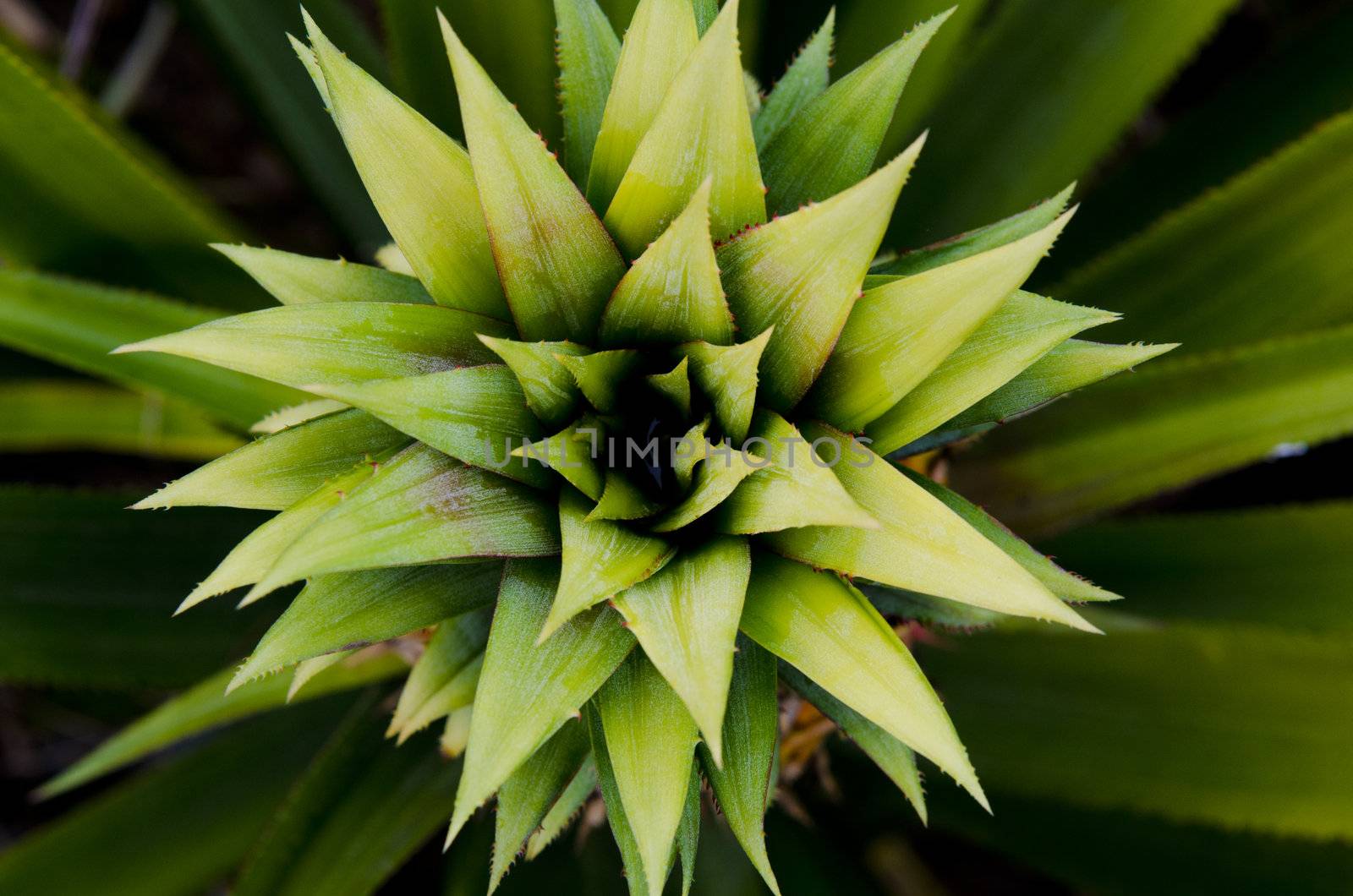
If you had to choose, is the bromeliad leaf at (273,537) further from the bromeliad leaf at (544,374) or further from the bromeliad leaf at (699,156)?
the bromeliad leaf at (699,156)

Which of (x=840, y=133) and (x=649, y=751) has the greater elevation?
(x=840, y=133)

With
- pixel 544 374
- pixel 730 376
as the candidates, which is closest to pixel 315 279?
pixel 544 374

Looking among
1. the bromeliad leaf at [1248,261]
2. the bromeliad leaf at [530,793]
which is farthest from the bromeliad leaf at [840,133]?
the bromeliad leaf at [1248,261]

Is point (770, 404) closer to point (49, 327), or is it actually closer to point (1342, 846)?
point (49, 327)

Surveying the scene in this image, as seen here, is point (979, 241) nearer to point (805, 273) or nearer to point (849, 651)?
point (805, 273)

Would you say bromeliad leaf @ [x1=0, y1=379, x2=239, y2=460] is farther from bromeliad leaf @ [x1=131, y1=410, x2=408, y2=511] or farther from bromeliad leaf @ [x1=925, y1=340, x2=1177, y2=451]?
bromeliad leaf @ [x1=925, y1=340, x2=1177, y2=451]

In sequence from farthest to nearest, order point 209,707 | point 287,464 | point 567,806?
point 209,707, point 567,806, point 287,464

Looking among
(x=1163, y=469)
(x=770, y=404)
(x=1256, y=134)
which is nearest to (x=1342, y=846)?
(x=1163, y=469)
